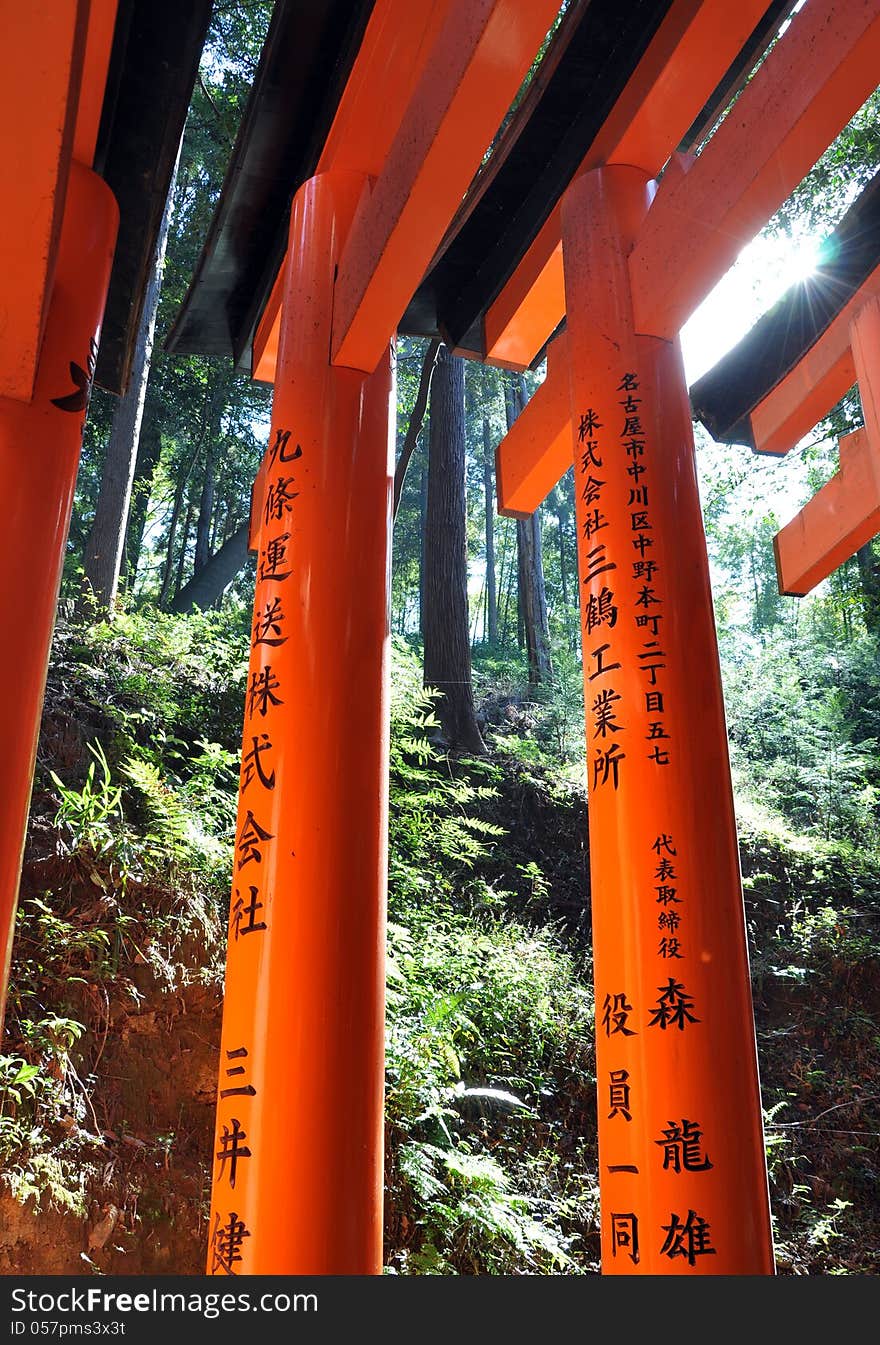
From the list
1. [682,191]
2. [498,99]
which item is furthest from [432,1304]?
[682,191]

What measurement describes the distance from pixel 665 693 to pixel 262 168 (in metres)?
3.04

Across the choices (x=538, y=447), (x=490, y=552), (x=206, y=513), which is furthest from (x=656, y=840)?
(x=490, y=552)

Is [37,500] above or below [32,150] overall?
below

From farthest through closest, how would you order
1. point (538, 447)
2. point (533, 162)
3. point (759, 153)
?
point (538, 447), point (533, 162), point (759, 153)

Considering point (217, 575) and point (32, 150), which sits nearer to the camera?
point (32, 150)

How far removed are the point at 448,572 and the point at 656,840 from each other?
31.7ft

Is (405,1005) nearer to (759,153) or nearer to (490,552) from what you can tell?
(759,153)

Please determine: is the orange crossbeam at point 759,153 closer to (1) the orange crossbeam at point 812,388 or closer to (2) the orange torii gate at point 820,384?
(2) the orange torii gate at point 820,384

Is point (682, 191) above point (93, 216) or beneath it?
beneath

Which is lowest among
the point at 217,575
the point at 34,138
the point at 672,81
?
the point at 34,138

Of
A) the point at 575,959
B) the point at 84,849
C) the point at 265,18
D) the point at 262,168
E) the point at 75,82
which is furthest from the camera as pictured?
the point at 265,18

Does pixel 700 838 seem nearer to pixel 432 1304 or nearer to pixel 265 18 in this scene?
pixel 432 1304

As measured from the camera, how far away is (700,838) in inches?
107

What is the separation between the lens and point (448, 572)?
1223 cm
